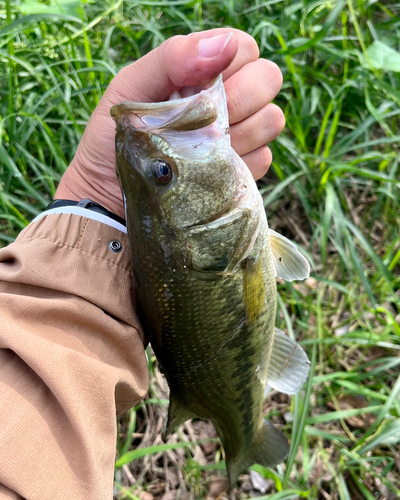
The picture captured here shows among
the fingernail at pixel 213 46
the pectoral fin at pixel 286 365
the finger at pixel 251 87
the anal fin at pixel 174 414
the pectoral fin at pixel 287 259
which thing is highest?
the fingernail at pixel 213 46

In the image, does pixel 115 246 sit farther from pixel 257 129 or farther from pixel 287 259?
pixel 257 129

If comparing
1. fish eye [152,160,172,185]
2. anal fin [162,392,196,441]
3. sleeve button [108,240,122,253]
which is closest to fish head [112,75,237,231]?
fish eye [152,160,172,185]

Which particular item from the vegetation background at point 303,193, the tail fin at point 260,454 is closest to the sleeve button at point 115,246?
the vegetation background at point 303,193

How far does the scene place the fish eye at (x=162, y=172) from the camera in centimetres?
135

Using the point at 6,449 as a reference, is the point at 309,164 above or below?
below

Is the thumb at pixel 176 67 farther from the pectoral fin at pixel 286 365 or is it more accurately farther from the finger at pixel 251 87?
the pectoral fin at pixel 286 365

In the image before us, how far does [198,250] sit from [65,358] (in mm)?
600

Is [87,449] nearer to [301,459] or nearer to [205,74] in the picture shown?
[205,74]

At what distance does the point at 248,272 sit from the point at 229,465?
119 cm

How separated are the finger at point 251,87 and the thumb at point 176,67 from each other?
27 centimetres

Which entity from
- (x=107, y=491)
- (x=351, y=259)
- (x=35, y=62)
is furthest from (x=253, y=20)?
(x=107, y=491)

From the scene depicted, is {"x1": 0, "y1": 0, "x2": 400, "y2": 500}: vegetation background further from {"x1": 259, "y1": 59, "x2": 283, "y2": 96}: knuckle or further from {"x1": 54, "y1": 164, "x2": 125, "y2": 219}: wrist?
{"x1": 259, "y1": 59, "x2": 283, "y2": 96}: knuckle

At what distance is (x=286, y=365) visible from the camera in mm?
2037

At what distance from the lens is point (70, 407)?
3.94ft
